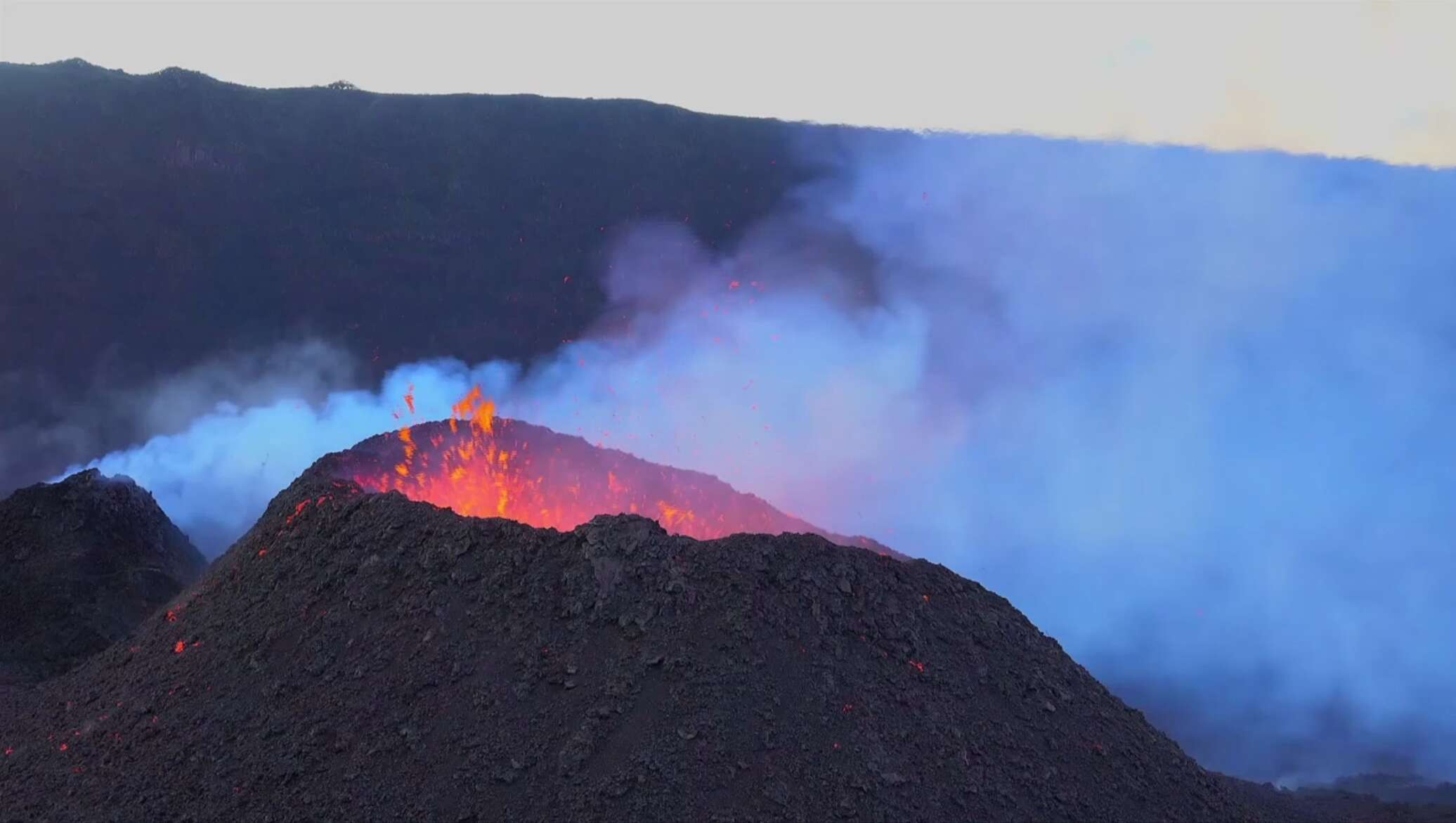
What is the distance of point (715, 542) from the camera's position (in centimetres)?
1059

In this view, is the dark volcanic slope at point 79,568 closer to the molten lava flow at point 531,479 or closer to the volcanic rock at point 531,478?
the volcanic rock at point 531,478

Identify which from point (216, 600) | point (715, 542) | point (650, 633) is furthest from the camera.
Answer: point (216, 600)

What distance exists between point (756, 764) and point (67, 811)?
6291mm

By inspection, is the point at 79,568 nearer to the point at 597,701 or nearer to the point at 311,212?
the point at 597,701

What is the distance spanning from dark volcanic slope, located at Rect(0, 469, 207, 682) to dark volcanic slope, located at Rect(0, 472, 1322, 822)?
4620 mm

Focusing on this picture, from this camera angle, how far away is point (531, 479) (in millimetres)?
14180

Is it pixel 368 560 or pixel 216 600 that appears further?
pixel 216 600

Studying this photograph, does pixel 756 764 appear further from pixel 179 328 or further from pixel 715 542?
pixel 179 328

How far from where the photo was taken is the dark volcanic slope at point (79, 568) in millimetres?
16078

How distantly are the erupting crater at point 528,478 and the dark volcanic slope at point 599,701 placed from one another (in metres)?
2.13

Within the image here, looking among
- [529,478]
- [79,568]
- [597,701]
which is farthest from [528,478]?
[79,568]

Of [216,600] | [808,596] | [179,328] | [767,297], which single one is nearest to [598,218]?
[767,297]

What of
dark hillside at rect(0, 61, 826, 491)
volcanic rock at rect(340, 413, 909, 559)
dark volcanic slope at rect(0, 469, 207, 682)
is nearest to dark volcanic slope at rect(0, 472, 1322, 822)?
volcanic rock at rect(340, 413, 909, 559)

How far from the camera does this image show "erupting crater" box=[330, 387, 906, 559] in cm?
1381
